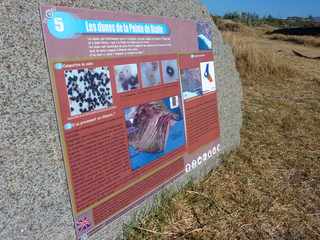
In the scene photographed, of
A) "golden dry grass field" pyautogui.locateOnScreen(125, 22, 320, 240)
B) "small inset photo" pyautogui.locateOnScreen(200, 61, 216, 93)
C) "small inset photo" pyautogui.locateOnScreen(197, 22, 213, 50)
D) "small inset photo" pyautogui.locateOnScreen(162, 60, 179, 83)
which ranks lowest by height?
"golden dry grass field" pyautogui.locateOnScreen(125, 22, 320, 240)

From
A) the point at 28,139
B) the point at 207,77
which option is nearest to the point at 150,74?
the point at 207,77

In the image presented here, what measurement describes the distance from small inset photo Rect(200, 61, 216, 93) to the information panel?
102 mm

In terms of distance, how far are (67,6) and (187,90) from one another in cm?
146

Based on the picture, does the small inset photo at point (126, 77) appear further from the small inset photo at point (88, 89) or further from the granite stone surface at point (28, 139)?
the granite stone surface at point (28, 139)

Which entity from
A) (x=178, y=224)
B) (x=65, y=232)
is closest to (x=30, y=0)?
(x=65, y=232)

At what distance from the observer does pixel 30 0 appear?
7.75 feet

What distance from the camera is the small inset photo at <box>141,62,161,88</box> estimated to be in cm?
316

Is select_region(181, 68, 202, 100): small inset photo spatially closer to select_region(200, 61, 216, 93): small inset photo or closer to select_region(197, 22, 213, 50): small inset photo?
select_region(200, 61, 216, 93): small inset photo

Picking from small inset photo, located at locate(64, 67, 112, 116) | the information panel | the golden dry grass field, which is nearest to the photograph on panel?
the information panel

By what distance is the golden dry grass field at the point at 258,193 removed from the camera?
3307 mm

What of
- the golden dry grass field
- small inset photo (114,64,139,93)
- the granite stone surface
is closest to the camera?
the granite stone surface

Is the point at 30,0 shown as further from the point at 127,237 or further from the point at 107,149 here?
the point at 127,237

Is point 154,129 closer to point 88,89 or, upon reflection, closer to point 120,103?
point 120,103

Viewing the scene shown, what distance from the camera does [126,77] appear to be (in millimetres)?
2965
